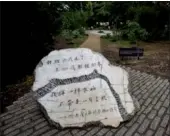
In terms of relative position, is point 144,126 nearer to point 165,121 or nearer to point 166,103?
point 165,121

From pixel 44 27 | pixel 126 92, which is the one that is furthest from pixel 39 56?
pixel 126 92

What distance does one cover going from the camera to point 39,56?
6.09 meters

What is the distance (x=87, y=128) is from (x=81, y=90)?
0.62 m

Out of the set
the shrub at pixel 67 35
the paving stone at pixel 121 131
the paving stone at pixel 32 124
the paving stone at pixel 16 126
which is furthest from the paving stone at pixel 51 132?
the shrub at pixel 67 35

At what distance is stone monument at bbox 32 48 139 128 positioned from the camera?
10.0 feet

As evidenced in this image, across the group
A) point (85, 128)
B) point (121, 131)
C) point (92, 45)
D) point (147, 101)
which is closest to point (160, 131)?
point (121, 131)

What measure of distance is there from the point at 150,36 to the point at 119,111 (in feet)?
44.3

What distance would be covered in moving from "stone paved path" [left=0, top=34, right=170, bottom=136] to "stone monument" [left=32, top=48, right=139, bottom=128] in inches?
5.1

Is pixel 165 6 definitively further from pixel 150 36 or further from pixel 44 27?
pixel 44 27

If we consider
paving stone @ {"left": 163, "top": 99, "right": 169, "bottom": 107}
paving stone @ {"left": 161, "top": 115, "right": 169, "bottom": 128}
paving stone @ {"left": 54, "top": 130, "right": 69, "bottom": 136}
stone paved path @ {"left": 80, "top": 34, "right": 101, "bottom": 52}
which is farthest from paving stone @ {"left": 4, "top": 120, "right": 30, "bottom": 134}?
stone paved path @ {"left": 80, "top": 34, "right": 101, "bottom": 52}

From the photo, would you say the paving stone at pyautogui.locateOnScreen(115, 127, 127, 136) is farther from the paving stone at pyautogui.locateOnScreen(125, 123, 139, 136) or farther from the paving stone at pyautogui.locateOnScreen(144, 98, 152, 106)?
the paving stone at pyautogui.locateOnScreen(144, 98, 152, 106)

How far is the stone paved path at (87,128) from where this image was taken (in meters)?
2.87

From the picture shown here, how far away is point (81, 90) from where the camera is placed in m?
3.24

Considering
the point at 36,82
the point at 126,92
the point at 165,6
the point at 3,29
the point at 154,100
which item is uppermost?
the point at 165,6
